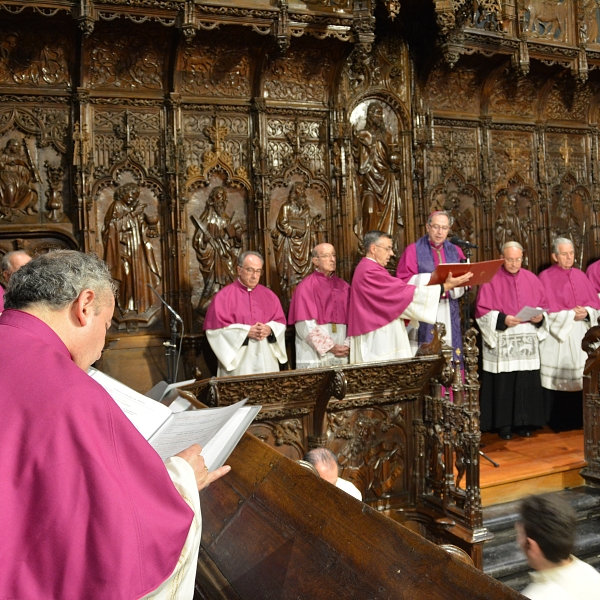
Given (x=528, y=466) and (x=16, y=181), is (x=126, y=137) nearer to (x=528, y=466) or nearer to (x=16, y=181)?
(x=16, y=181)

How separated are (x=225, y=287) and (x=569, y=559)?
501cm

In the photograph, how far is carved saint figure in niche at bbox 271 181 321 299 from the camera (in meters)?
7.86

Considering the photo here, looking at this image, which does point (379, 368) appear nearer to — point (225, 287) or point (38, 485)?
point (225, 287)

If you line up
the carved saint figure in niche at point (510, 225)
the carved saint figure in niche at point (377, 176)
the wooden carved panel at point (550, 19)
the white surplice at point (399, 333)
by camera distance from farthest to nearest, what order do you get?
the carved saint figure in niche at point (510, 225), the wooden carved panel at point (550, 19), the carved saint figure in niche at point (377, 176), the white surplice at point (399, 333)

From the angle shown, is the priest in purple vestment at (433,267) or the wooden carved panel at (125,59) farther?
the wooden carved panel at (125,59)

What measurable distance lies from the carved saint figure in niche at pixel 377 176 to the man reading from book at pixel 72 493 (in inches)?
271

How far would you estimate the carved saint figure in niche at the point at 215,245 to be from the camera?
7551 millimetres

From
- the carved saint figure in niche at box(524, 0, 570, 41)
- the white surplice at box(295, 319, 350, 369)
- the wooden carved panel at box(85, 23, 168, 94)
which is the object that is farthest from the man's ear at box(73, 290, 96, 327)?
the carved saint figure in niche at box(524, 0, 570, 41)

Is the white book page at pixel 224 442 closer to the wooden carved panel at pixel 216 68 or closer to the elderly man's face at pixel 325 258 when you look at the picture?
the elderly man's face at pixel 325 258

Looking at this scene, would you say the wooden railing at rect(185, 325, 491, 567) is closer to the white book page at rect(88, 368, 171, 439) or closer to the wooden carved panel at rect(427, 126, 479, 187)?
the white book page at rect(88, 368, 171, 439)

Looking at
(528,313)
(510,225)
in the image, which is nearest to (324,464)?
(528,313)

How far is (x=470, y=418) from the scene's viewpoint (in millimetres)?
5086

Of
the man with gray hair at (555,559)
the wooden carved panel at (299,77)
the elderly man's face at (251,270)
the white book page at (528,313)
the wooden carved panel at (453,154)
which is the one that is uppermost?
the wooden carved panel at (299,77)

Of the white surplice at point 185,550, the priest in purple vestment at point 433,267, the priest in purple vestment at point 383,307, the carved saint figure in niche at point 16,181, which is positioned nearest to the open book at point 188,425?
the white surplice at point 185,550
